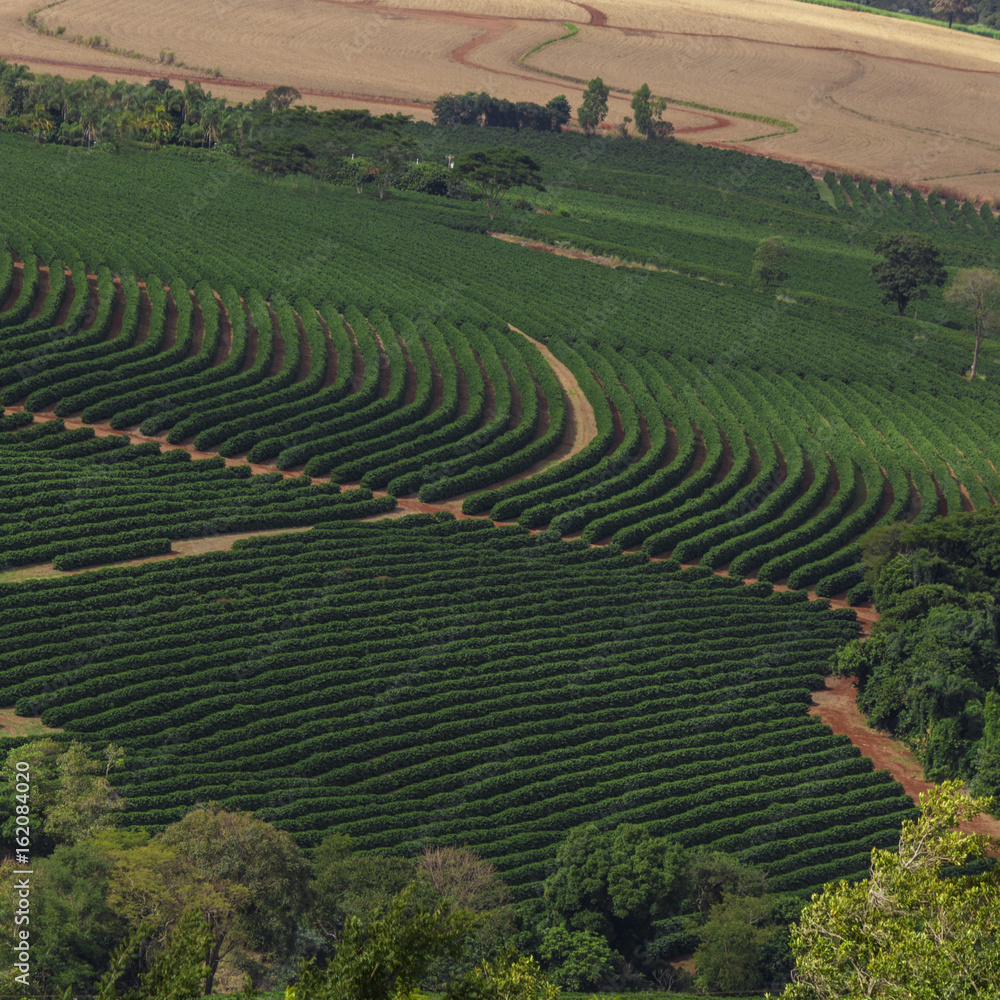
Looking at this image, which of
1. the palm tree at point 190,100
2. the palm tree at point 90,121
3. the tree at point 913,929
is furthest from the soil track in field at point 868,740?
the palm tree at point 190,100

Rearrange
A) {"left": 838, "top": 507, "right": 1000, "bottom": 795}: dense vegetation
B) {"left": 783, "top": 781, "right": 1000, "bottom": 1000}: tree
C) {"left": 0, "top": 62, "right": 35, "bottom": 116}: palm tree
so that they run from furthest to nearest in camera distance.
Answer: {"left": 0, "top": 62, "right": 35, "bottom": 116}: palm tree < {"left": 838, "top": 507, "right": 1000, "bottom": 795}: dense vegetation < {"left": 783, "top": 781, "right": 1000, "bottom": 1000}: tree

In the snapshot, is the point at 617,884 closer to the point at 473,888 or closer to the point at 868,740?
the point at 473,888

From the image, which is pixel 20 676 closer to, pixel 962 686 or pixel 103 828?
pixel 103 828

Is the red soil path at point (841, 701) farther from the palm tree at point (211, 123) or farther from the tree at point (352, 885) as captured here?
the palm tree at point (211, 123)

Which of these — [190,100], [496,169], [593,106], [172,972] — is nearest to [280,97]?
[190,100]

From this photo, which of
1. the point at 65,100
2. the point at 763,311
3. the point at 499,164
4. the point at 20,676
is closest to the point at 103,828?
the point at 20,676

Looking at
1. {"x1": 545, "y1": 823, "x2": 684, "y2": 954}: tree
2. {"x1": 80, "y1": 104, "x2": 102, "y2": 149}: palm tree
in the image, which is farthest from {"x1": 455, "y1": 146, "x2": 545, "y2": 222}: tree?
{"x1": 545, "y1": 823, "x2": 684, "y2": 954}: tree

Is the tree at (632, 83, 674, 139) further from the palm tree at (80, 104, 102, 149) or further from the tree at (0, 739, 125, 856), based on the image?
the tree at (0, 739, 125, 856)
